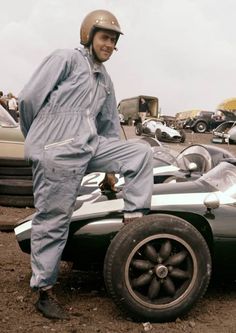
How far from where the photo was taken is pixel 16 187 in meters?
6.96

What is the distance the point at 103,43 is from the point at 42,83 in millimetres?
536

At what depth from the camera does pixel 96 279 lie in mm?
4246

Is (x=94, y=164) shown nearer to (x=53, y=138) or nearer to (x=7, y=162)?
(x=53, y=138)

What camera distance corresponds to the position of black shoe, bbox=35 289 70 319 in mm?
3312

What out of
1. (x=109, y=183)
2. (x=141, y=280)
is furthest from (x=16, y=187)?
(x=141, y=280)

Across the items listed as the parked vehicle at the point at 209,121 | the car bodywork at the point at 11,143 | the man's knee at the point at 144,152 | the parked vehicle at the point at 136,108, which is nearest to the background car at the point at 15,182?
the car bodywork at the point at 11,143

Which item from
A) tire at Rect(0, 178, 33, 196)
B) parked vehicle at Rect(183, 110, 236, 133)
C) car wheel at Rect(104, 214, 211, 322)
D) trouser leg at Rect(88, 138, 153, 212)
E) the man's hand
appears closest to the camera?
car wheel at Rect(104, 214, 211, 322)

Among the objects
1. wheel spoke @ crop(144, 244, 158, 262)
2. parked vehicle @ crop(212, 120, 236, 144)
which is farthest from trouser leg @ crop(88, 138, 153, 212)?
parked vehicle @ crop(212, 120, 236, 144)

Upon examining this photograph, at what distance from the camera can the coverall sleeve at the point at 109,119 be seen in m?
3.70

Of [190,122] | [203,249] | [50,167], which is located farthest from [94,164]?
[190,122]

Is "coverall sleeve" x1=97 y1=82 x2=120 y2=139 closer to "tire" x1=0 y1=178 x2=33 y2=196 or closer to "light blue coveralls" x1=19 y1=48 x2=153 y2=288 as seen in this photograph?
"light blue coveralls" x1=19 y1=48 x2=153 y2=288

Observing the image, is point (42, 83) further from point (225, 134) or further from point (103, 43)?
point (225, 134)

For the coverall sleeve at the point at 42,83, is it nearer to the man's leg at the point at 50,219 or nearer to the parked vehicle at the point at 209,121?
the man's leg at the point at 50,219

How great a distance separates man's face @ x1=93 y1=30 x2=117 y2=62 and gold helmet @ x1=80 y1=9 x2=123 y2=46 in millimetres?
38
